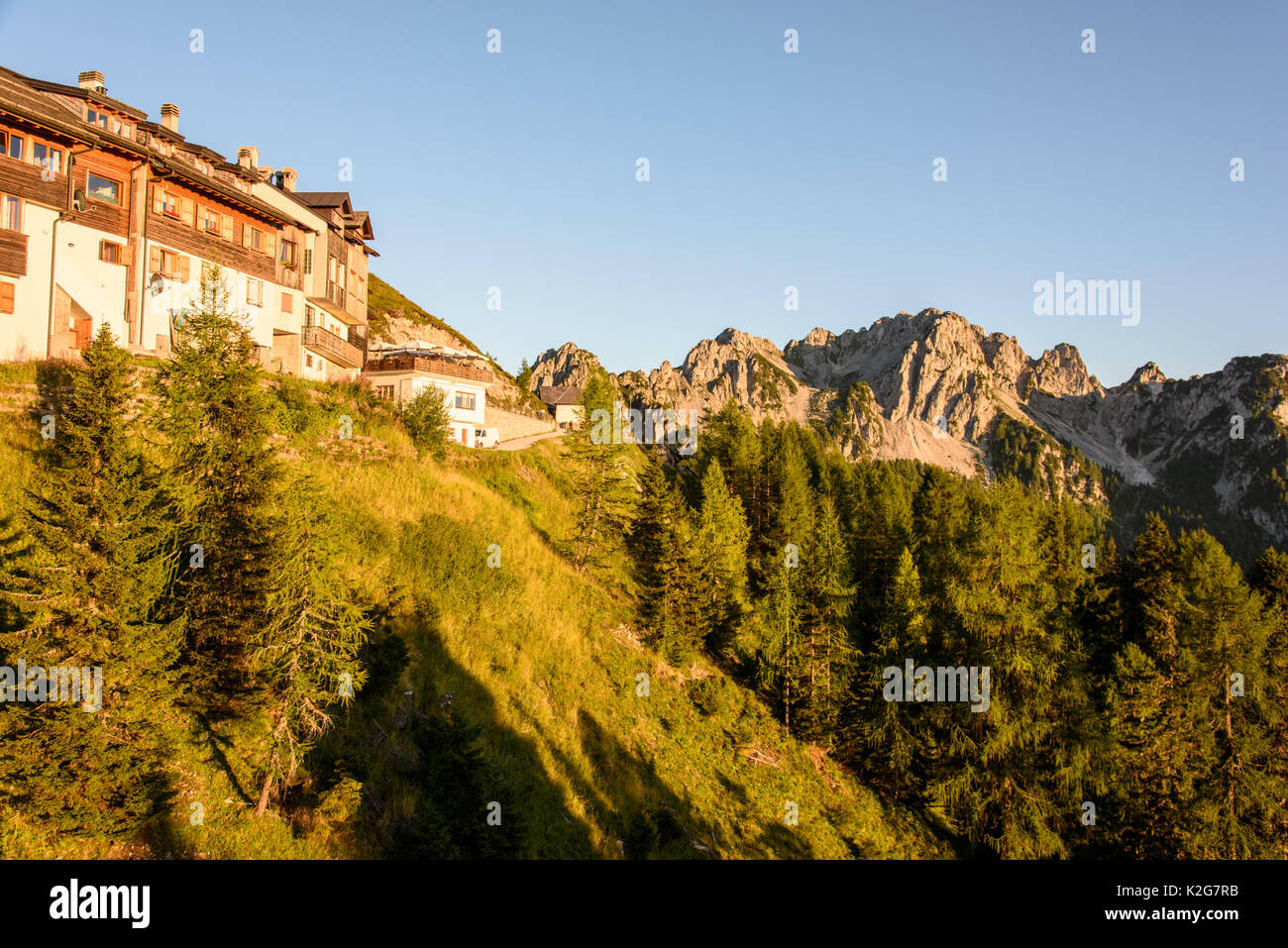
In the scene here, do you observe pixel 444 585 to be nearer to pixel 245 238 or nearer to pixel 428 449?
pixel 428 449

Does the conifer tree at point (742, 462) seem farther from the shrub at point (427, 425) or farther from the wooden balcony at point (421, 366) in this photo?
the shrub at point (427, 425)

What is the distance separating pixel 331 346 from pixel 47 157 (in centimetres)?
1783

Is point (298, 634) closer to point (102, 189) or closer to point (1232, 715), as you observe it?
point (102, 189)

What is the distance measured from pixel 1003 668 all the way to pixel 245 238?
156ft

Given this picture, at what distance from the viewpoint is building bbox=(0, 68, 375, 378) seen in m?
32.3

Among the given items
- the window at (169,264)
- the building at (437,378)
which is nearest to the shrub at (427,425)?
the building at (437,378)

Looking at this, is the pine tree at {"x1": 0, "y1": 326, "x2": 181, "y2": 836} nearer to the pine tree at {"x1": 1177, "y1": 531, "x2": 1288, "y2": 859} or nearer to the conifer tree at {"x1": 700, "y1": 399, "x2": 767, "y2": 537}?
the pine tree at {"x1": 1177, "y1": 531, "x2": 1288, "y2": 859}

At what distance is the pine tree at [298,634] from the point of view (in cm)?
1619

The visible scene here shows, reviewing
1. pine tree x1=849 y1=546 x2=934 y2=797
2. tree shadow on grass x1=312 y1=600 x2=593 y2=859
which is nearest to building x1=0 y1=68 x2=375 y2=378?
tree shadow on grass x1=312 y1=600 x2=593 y2=859

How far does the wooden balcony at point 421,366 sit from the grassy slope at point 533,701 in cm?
1050

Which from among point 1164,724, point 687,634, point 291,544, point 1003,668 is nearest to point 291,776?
point 291,544

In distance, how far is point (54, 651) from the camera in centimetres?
1366

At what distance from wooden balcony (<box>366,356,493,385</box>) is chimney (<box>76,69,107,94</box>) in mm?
21718
